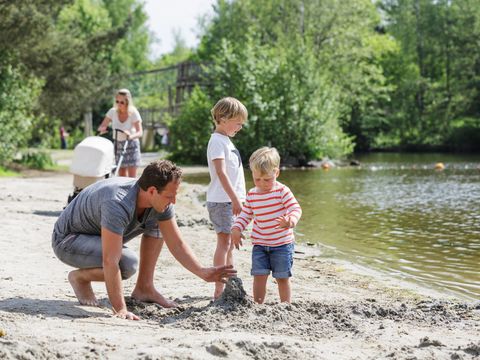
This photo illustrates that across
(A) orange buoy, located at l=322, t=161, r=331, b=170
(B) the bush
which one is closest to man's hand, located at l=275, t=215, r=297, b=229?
(A) orange buoy, located at l=322, t=161, r=331, b=170

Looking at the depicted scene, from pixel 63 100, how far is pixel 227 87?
906cm

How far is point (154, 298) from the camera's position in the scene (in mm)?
6184

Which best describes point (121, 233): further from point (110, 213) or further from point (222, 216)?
point (222, 216)

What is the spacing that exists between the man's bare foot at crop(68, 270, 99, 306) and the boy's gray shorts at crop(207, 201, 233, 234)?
4.13ft

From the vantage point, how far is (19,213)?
11.9m

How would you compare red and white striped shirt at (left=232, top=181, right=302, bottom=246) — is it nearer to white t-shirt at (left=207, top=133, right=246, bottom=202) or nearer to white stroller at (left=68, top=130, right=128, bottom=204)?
white t-shirt at (left=207, top=133, right=246, bottom=202)

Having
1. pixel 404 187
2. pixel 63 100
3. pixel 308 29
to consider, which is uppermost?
pixel 308 29

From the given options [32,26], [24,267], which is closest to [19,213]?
[24,267]

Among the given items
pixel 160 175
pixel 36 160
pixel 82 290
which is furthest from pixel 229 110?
pixel 36 160

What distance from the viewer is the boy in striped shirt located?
19.9 feet

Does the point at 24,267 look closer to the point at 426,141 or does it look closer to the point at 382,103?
the point at 426,141

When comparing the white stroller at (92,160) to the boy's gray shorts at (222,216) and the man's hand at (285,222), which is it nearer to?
the boy's gray shorts at (222,216)

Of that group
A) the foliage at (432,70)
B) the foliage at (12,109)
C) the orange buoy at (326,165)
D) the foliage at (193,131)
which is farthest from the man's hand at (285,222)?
the foliage at (432,70)

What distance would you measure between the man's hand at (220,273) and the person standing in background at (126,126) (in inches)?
224
